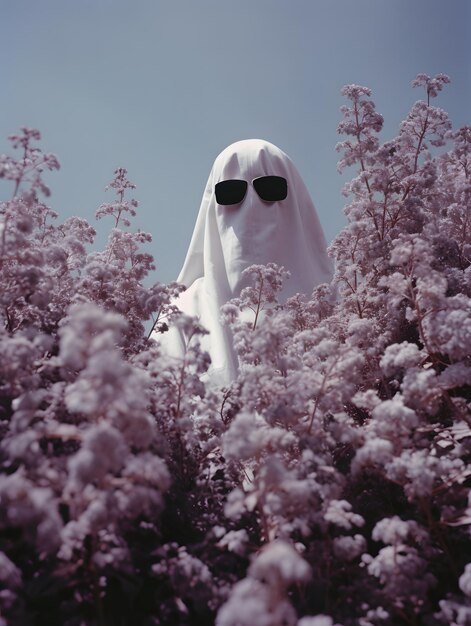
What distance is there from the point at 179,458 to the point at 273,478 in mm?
1166

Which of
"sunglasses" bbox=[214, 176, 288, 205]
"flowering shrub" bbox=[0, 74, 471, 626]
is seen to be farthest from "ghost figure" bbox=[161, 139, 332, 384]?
"flowering shrub" bbox=[0, 74, 471, 626]

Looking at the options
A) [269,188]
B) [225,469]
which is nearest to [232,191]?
[269,188]

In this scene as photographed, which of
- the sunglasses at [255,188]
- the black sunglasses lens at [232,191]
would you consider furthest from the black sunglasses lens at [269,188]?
the black sunglasses lens at [232,191]

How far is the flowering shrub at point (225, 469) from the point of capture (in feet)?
4.83

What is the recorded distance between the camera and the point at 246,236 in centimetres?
510

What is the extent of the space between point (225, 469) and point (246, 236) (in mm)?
2923

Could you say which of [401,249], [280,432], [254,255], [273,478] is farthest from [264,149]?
[273,478]

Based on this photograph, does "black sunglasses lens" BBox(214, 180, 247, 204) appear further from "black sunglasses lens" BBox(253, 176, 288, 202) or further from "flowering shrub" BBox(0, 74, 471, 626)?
"flowering shrub" BBox(0, 74, 471, 626)

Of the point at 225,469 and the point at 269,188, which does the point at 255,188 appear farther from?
the point at 225,469

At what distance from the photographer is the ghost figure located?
16.4 feet

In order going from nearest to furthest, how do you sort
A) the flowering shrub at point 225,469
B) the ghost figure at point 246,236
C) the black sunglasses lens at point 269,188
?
the flowering shrub at point 225,469 → the ghost figure at point 246,236 → the black sunglasses lens at point 269,188

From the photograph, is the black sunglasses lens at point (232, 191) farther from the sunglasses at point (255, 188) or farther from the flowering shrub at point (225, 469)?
the flowering shrub at point (225, 469)

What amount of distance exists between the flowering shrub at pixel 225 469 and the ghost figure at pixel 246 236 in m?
1.52

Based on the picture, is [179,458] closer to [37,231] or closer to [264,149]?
[37,231]
